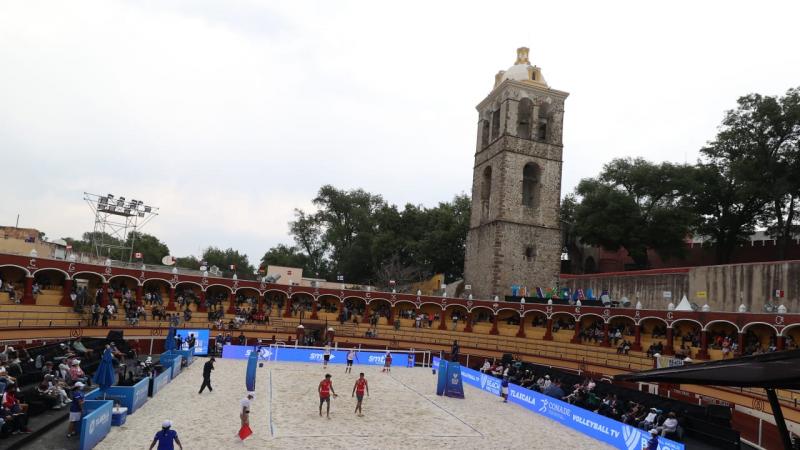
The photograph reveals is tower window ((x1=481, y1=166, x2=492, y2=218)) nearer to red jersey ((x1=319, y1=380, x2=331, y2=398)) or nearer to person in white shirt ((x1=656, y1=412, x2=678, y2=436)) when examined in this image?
person in white shirt ((x1=656, y1=412, x2=678, y2=436))

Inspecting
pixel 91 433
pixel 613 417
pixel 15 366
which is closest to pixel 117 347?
pixel 15 366

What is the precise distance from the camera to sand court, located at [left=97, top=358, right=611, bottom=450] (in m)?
15.3

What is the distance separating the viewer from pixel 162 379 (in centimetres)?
2144

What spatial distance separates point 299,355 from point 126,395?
54.3 feet

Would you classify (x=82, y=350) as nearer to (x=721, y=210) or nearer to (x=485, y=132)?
(x=485, y=132)

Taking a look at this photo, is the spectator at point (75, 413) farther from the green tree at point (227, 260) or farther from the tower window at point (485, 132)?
the green tree at point (227, 260)

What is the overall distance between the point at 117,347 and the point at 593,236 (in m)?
40.5

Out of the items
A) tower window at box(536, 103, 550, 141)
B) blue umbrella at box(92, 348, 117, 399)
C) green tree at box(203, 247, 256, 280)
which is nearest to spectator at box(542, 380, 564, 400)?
blue umbrella at box(92, 348, 117, 399)

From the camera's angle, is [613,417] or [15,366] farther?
[613,417]

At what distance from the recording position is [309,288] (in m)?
44.5

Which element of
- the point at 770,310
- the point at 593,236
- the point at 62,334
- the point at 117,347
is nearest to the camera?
the point at 117,347

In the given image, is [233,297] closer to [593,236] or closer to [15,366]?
[15,366]

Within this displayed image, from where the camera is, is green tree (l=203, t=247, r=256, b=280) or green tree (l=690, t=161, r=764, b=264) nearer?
green tree (l=690, t=161, r=764, b=264)

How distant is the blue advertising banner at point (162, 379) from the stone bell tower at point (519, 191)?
2826 cm
